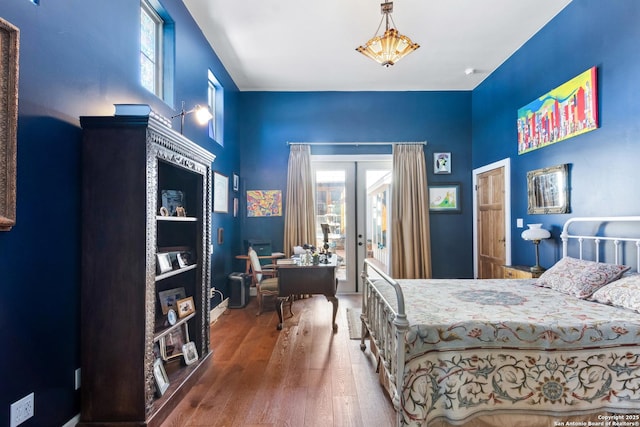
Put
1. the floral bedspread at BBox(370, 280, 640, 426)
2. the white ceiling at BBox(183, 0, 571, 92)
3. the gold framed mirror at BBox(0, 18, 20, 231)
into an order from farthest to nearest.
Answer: the white ceiling at BBox(183, 0, 571, 92), the floral bedspread at BBox(370, 280, 640, 426), the gold framed mirror at BBox(0, 18, 20, 231)

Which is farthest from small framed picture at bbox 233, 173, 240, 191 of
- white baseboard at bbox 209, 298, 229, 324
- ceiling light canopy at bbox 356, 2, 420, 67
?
ceiling light canopy at bbox 356, 2, 420, 67

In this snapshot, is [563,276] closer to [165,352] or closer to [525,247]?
[525,247]

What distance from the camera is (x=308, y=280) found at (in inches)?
135

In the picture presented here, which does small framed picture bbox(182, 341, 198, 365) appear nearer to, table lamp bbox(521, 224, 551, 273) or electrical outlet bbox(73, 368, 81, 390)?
electrical outlet bbox(73, 368, 81, 390)

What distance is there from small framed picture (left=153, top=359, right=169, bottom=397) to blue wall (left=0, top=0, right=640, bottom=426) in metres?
0.40

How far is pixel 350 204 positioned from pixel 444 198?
1.56 meters

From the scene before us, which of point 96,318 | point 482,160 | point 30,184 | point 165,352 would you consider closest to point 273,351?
point 165,352

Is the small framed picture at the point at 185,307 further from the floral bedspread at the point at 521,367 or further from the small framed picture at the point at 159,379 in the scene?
the floral bedspread at the point at 521,367

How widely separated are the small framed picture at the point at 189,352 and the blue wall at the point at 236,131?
0.72m

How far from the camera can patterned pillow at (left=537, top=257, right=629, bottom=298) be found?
224 centimetres

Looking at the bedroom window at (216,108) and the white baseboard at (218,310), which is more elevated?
the bedroom window at (216,108)

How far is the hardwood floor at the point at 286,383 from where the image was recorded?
194 cm

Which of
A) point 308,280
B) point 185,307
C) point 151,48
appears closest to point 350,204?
point 308,280

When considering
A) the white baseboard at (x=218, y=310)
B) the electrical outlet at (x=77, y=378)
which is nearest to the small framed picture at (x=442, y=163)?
the white baseboard at (x=218, y=310)
